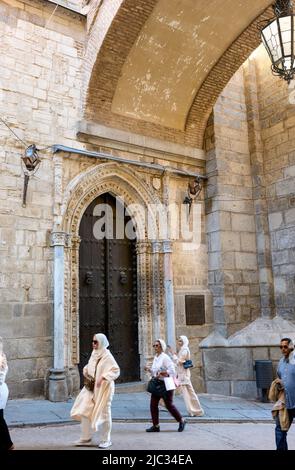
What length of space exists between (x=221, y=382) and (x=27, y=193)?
4725mm

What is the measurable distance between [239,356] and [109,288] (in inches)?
104

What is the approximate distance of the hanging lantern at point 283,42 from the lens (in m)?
5.00

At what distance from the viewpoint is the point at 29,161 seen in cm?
669

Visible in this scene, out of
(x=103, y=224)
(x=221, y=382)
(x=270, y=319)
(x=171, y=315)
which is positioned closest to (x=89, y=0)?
(x=103, y=224)

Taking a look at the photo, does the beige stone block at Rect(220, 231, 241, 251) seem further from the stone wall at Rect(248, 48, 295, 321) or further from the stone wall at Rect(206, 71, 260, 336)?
the stone wall at Rect(248, 48, 295, 321)

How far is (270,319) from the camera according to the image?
8336mm

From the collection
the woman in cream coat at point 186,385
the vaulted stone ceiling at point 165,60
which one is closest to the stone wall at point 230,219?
the vaulted stone ceiling at point 165,60

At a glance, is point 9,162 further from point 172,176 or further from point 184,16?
point 184,16

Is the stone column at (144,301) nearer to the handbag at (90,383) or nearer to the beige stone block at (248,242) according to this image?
the beige stone block at (248,242)

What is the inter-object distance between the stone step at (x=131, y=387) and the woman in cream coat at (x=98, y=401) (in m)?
2.98

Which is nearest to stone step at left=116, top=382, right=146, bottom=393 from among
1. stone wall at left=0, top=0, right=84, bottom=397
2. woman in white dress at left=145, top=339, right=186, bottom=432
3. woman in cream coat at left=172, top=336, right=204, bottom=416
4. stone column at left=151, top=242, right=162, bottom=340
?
stone column at left=151, top=242, right=162, bottom=340

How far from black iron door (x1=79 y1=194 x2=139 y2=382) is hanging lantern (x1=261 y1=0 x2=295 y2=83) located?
3941 millimetres

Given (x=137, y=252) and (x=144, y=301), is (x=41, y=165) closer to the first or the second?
(x=137, y=252)

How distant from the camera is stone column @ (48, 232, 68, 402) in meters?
6.48
